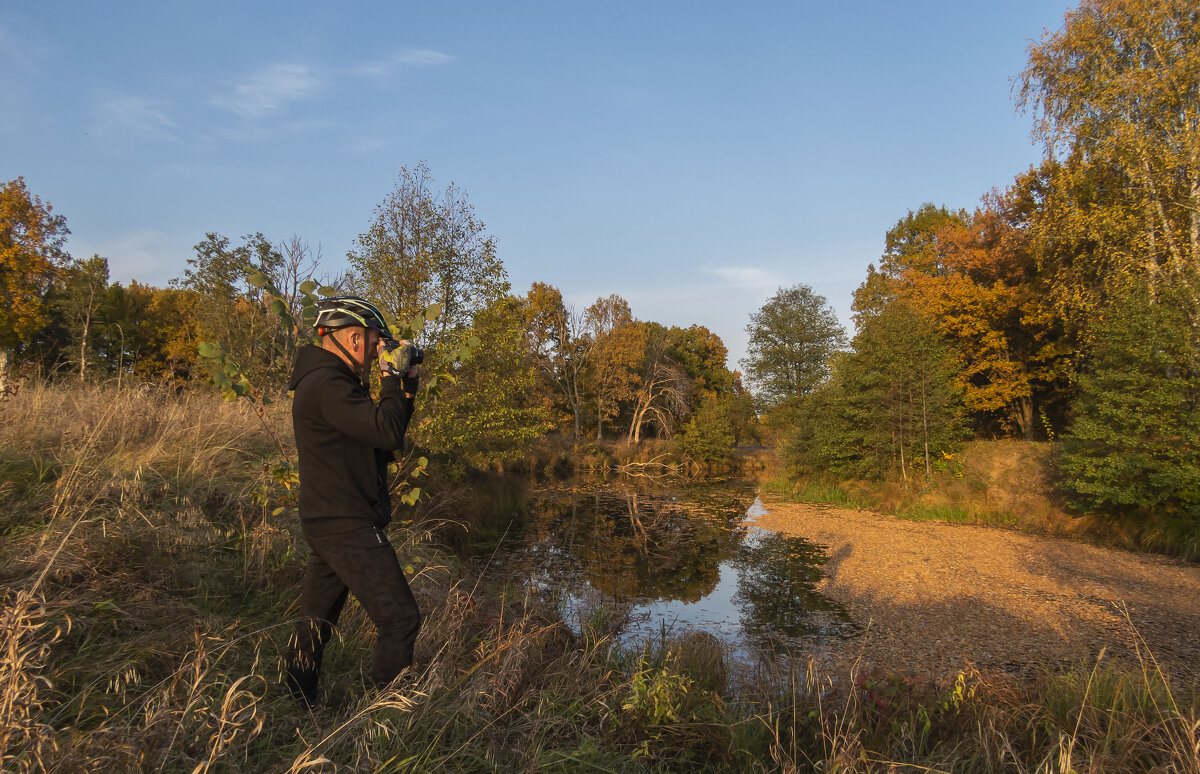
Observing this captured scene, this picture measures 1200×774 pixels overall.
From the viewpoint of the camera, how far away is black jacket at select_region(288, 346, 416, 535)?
2.46 meters

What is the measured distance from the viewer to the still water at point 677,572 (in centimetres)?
776

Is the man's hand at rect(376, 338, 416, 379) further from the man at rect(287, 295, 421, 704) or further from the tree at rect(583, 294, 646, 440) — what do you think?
the tree at rect(583, 294, 646, 440)

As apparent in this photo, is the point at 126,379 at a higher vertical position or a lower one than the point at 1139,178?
lower

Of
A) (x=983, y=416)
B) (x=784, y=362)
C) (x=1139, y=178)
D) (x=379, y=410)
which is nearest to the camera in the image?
(x=379, y=410)

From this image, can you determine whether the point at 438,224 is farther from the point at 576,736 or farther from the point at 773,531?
the point at 576,736

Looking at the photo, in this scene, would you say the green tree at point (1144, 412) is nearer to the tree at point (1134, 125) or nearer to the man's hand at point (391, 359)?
the tree at point (1134, 125)

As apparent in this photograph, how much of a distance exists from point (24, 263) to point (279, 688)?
94.2 feet

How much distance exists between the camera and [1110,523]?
43.3 feet

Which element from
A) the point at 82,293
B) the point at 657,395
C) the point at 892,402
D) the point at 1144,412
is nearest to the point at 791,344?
the point at 657,395

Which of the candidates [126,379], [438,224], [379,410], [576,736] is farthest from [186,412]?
[438,224]

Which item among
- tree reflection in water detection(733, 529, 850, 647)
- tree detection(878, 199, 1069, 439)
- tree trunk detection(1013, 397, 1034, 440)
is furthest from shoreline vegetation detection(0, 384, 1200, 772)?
tree trunk detection(1013, 397, 1034, 440)

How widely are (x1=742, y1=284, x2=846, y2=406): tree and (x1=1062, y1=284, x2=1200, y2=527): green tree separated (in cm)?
2021

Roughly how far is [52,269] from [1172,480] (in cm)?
3629

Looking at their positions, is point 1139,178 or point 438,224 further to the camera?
point 438,224
